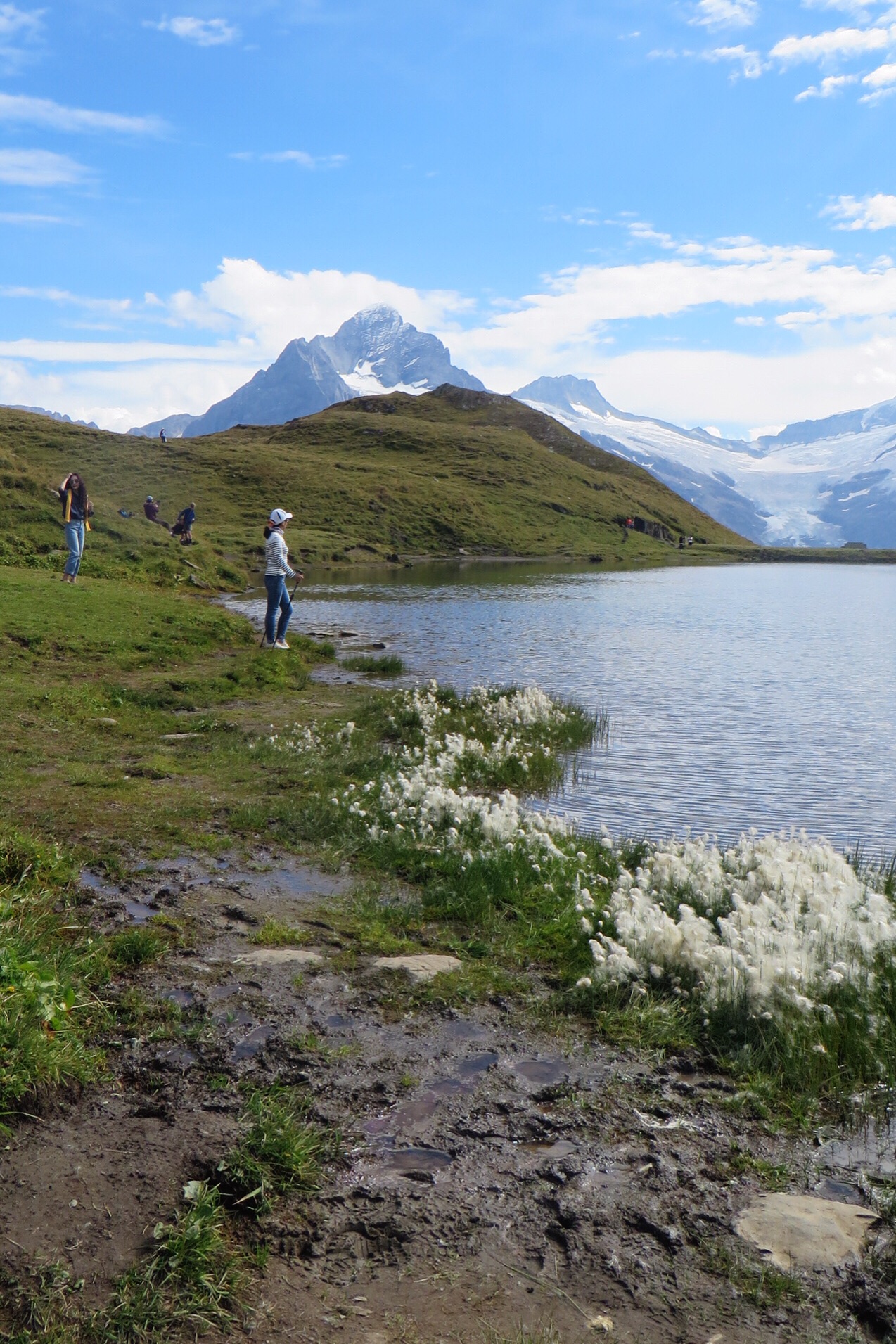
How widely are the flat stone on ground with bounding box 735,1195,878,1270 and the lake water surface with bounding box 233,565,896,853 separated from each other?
752 cm

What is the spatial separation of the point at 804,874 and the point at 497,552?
106 metres

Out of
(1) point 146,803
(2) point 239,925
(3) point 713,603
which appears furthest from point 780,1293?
(3) point 713,603

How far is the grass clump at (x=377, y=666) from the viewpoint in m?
25.2

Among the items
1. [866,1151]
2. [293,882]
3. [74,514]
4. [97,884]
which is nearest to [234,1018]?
[97,884]

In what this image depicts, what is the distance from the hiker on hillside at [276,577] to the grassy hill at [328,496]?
46.3 ft

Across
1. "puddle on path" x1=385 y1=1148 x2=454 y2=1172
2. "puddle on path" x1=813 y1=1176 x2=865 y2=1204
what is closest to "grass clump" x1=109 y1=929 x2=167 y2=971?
"puddle on path" x1=385 y1=1148 x2=454 y2=1172

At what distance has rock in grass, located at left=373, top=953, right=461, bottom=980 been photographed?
7.55 meters

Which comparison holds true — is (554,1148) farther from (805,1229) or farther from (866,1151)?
(866,1151)

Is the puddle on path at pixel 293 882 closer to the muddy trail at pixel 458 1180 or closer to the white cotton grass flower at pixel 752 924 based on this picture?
the muddy trail at pixel 458 1180

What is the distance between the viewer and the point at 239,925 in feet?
26.7

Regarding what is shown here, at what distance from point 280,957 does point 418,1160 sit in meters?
2.71

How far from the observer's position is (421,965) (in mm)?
7715

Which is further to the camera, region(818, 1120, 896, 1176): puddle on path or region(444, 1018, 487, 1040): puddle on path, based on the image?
region(444, 1018, 487, 1040): puddle on path

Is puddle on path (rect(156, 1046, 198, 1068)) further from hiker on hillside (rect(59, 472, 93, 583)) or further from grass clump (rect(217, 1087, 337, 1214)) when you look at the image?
hiker on hillside (rect(59, 472, 93, 583))
